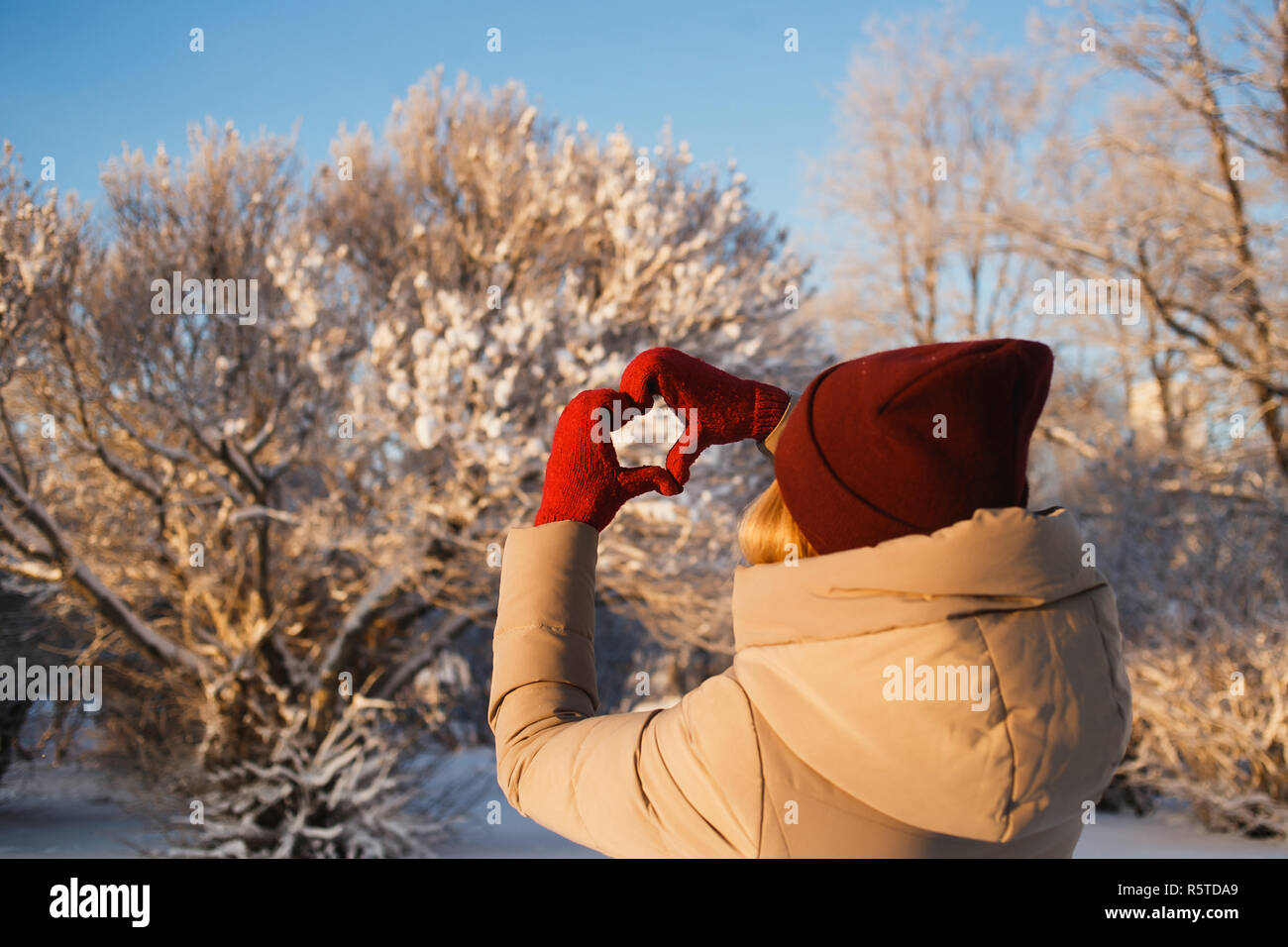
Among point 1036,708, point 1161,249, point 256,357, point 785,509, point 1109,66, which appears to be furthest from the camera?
point 1161,249

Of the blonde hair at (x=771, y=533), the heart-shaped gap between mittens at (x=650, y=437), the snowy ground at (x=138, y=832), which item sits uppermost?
the heart-shaped gap between mittens at (x=650, y=437)

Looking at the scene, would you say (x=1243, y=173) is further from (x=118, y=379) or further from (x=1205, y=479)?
(x=118, y=379)

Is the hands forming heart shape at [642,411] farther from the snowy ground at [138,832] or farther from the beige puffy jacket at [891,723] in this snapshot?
the snowy ground at [138,832]

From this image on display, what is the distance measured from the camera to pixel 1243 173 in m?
9.36

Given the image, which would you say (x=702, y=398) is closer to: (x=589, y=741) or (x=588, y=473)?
(x=588, y=473)

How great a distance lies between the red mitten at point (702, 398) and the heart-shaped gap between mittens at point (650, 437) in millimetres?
4231

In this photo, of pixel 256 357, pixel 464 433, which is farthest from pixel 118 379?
pixel 464 433

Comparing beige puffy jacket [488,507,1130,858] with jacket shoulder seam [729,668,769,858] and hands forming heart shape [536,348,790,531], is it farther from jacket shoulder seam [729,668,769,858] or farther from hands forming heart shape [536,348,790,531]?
hands forming heart shape [536,348,790,531]

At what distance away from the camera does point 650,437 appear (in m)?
5.85

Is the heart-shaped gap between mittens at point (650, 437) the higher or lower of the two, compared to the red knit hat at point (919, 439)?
higher

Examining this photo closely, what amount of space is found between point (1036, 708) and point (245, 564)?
297 inches

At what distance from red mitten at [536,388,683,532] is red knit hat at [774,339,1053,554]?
202 millimetres

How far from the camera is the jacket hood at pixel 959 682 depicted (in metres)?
0.72

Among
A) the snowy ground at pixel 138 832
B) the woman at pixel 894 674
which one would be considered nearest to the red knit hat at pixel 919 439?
the woman at pixel 894 674
